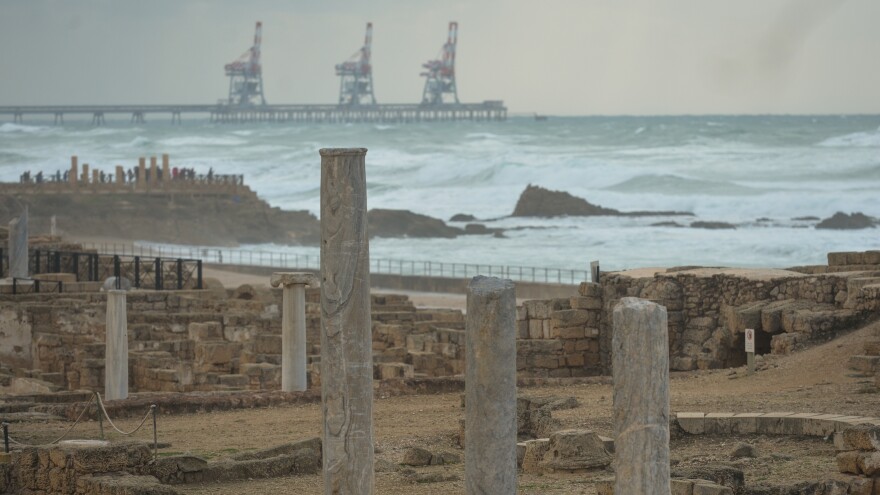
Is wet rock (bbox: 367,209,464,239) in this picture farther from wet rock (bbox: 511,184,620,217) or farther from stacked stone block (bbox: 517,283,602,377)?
stacked stone block (bbox: 517,283,602,377)

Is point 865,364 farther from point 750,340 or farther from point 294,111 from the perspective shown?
point 294,111

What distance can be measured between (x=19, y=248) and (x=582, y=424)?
1664 centimetres

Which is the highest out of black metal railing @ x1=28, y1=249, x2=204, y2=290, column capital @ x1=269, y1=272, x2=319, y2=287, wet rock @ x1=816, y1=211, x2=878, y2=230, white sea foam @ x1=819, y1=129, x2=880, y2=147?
white sea foam @ x1=819, y1=129, x2=880, y2=147

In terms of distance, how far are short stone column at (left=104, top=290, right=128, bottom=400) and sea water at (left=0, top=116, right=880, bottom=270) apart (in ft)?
99.6

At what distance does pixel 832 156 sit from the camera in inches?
3501

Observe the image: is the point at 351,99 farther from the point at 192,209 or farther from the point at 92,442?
the point at 92,442

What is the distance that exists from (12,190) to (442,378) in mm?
47542

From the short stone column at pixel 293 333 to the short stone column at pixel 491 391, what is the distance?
9.32 metres

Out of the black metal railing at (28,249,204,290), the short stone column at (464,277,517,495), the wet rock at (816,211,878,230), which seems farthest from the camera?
the wet rock at (816,211,878,230)

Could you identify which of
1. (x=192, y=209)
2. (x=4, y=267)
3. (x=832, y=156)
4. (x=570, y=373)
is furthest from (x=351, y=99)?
(x=570, y=373)

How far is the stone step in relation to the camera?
1838 centimetres

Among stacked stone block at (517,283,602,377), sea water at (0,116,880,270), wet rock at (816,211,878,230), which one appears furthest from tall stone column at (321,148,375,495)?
wet rock at (816,211,878,230)

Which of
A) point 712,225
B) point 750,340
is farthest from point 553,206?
point 750,340

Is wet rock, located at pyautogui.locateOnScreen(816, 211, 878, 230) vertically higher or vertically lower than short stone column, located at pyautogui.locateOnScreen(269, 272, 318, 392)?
higher
